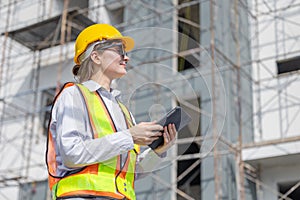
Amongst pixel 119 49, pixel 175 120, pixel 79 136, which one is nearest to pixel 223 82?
pixel 119 49

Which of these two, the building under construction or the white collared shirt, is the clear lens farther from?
the building under construction

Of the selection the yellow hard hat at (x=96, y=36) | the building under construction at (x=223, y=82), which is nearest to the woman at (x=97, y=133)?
the yellow hard hat at (x=96, y=36)

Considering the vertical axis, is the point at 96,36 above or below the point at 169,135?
above

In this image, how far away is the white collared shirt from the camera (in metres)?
1.81

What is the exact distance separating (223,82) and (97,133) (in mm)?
4099

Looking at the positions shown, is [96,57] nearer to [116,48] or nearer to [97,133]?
[116,48]

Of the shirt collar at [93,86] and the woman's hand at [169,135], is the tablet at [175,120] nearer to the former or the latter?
the woman's hand at [169,135]

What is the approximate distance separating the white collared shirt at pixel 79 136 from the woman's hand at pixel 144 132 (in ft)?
0.07

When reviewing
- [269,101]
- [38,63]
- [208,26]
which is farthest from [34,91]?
[269,101]

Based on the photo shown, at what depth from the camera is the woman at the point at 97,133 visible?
5.96 ft

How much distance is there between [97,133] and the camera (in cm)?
188

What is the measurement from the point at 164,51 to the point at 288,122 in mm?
6009

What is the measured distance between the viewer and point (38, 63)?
33.1 feet

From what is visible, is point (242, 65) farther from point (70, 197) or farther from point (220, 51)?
point (70, 197)
